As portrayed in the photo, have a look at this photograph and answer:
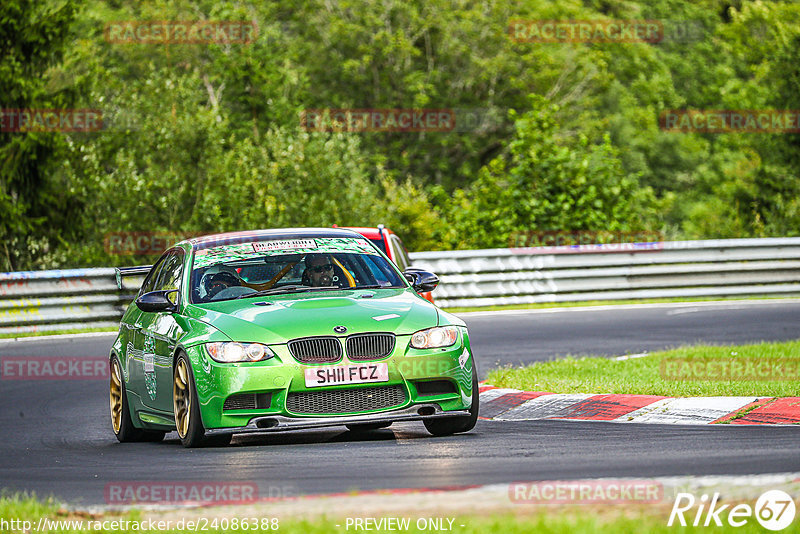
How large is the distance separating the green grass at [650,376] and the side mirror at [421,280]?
1695mm

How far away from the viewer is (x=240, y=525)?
577 cm

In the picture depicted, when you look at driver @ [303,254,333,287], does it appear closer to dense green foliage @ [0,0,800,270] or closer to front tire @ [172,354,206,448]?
front tire @ [172,354,206,448]

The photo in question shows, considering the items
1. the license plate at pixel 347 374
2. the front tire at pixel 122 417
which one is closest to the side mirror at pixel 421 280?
the license plate at pixel 347 374

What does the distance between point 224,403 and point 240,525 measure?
3.30 meters

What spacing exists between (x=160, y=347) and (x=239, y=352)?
46.6 inches

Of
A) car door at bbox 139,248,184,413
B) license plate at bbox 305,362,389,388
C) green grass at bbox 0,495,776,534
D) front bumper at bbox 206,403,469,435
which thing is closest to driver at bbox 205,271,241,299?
car door at bbox 139,248,184,413

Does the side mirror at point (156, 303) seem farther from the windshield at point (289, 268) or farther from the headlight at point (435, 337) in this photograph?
the headlight at point (435, 337)

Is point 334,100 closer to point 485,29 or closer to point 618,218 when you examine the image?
point 485,29

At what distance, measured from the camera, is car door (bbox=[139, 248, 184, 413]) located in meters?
9.79

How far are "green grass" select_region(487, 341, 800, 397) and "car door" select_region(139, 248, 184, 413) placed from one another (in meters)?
3.28

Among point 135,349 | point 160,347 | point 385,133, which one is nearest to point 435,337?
point 160,347

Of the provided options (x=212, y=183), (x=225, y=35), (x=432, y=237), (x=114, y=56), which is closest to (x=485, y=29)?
(x=225, y=35)

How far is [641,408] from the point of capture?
413 inches

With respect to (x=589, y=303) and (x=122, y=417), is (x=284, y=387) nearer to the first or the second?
(x=122, y=417)
